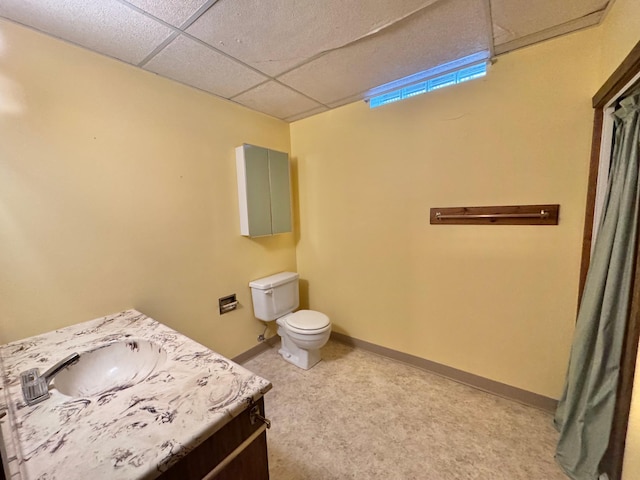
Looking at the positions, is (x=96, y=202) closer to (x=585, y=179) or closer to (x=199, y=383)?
(x=199, y=383)

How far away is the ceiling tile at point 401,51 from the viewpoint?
1.25 metres

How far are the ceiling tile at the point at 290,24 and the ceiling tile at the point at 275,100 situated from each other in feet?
1.30

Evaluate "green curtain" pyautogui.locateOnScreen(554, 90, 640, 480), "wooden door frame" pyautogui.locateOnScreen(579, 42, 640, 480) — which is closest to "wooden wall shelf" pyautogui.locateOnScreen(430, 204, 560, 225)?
"green curtain" pyautogui.locateOnScreen(554, 90, 640, 480)

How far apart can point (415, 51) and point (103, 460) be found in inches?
84.3

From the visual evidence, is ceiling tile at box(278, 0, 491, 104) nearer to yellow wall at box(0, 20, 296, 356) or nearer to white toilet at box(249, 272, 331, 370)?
yellow wall at box(0, 20, 296, 356)

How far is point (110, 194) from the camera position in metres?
1.50

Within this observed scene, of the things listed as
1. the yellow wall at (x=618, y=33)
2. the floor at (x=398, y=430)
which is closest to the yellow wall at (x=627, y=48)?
the yellow wall at (x=618, y=33)

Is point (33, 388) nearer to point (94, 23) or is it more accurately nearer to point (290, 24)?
point (94, 23)

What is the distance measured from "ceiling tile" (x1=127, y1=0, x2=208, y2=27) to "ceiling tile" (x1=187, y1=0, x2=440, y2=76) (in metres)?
0.05

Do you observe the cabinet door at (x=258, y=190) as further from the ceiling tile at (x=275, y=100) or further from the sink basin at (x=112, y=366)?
the sink basin at (x=112, y=366)

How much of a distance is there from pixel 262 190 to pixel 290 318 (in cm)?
112

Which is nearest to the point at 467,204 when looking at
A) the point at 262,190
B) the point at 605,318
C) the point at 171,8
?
the point at 605,318

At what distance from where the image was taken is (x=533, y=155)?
5.02 feet

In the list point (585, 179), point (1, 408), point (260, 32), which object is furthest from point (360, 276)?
point (1, 408)
